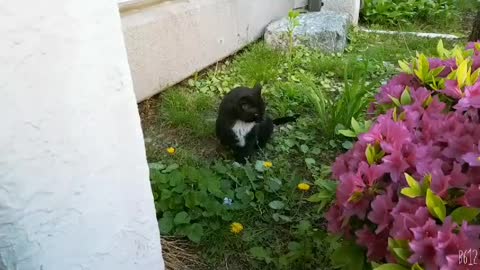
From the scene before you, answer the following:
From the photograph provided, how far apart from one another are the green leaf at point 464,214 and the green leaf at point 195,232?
1446 millimetres

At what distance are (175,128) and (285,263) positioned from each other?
1519 millimetres

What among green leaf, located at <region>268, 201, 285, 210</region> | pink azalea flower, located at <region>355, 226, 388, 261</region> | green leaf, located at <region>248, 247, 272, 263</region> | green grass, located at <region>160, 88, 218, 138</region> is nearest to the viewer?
pink azalea flower, located at <region>355, 226, 388, 261</region>

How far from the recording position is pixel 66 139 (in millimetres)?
1379

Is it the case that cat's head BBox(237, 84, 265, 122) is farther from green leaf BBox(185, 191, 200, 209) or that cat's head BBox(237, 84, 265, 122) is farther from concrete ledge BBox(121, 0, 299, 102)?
concrete ledge BBox(121, 0, 299, 102)

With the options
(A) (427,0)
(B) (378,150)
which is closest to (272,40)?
(A) (427,0)

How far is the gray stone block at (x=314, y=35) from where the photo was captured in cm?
466

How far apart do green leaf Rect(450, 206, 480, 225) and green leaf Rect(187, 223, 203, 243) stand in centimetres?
145

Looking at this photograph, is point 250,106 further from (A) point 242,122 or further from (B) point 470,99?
(B) point 470,99

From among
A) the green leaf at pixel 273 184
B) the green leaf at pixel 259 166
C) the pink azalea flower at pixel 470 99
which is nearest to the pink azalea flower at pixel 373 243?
the pink azalea flower at pixel 470 99

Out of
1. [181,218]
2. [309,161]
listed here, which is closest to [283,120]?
[309,161]

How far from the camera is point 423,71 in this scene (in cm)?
177

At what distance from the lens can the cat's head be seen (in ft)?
9.52

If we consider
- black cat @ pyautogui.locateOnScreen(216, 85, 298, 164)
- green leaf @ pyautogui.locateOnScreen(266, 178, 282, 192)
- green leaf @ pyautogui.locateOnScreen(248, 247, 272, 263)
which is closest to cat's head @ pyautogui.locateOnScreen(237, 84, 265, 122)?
black cat @ pyautogui.locateOnScreen(216, 85, 298, 164)

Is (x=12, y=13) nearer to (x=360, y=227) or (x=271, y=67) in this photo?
(x=360, y=227)
